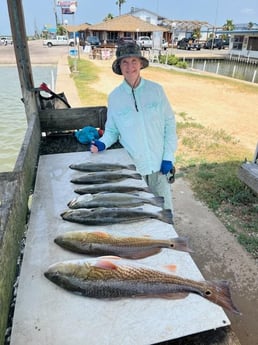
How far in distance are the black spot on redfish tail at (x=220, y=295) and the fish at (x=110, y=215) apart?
2.04 feet

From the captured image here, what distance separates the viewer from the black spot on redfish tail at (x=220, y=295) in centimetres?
148

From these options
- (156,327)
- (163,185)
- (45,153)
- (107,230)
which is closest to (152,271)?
(156,327)

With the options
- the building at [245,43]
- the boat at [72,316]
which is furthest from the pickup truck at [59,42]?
the boat at [72,316]

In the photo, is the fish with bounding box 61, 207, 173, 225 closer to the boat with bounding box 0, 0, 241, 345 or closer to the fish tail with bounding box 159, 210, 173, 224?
the fish tail with bounding box 159, 210, 173, 224

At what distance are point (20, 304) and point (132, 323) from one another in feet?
1.80

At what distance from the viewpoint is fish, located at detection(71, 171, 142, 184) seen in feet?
8.80

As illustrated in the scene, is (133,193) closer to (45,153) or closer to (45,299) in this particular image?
(45,299)

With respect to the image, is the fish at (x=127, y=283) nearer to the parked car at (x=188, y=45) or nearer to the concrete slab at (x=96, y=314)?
the concrete slab at (x=96, y=314)

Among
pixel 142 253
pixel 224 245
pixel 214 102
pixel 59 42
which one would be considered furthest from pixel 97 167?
pixel 59 42

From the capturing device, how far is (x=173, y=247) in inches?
72.0

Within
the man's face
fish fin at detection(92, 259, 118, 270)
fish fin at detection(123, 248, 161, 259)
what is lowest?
fish fin at detection(123, 248, 161, 259)

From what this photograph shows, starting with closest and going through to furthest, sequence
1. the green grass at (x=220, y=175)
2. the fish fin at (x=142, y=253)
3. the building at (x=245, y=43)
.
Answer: the fish fin at (x=142, y=253) < the green grass at (x=220, y=175) < the building at (x=245, y=43)

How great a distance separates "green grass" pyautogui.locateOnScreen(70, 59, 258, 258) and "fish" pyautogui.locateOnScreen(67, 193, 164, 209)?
237cm

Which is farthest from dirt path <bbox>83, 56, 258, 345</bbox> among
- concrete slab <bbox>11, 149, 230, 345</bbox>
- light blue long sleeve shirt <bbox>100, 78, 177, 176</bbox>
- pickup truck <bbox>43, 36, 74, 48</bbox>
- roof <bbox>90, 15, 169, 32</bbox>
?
pickup truck <bbox>43, 36, 74, 48</bbox>
